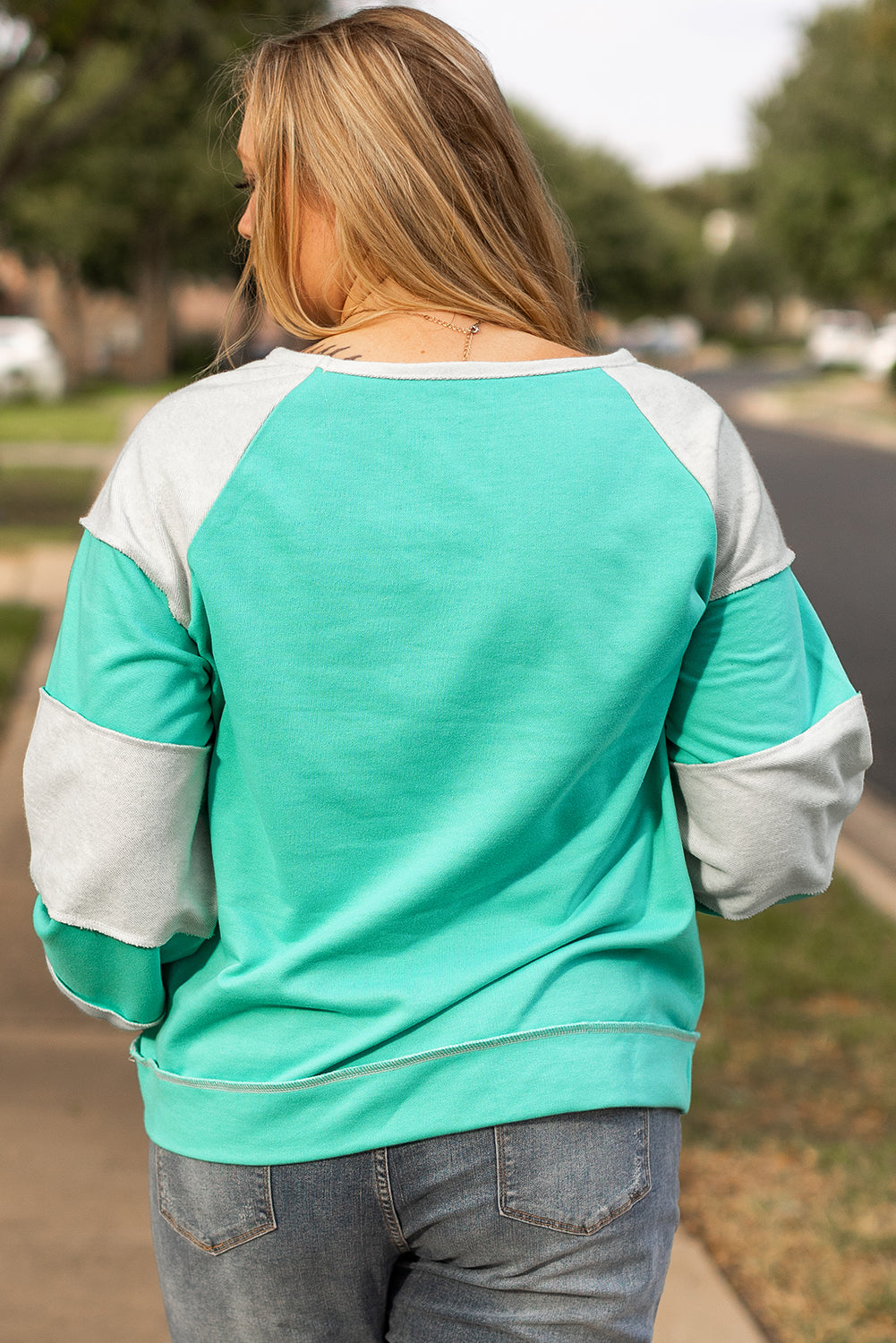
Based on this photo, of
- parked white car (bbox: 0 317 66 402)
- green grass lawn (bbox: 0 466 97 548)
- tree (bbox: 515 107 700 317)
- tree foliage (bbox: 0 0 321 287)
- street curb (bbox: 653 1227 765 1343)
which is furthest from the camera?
tree (bbox: 515 107 700 317)

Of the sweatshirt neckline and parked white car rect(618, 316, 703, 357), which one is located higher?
the sweatshirt neckline

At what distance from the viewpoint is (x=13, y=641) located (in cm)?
793

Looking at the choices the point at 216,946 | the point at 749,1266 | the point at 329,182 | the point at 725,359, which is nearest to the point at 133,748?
the point at 216,946

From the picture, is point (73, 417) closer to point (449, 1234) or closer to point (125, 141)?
point (125, 141)

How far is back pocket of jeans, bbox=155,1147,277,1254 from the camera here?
4.13 ft

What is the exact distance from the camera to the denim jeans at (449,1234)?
1.24m

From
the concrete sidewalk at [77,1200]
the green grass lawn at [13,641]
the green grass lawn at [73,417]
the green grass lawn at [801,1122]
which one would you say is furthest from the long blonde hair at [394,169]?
the green grass lawn at [73,417]

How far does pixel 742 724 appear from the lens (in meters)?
1.37

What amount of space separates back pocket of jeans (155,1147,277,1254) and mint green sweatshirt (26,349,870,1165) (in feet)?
0.07

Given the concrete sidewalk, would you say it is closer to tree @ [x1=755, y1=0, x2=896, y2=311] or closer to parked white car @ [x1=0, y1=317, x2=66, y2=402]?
tree @ [x1=755, y1=0, x2=896, y2=311]

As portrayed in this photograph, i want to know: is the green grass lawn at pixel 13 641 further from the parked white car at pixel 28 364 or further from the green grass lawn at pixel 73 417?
the parked white car at pixel 28 364

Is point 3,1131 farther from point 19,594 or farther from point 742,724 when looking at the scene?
point 19,594

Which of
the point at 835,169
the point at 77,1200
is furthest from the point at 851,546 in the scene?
the point at 835,169

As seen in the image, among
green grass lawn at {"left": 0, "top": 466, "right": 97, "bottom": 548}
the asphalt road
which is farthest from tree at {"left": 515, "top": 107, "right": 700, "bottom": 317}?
green grass lawn at {"left": 0, "top": 466, "right": 97, "bottom": 548}
